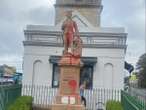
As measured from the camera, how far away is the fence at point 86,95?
26784 mm

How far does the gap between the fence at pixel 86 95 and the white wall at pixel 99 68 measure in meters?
0.90

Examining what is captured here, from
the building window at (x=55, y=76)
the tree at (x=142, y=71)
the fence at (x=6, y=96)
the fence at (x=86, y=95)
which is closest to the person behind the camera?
the fence at (x=6, y=96)

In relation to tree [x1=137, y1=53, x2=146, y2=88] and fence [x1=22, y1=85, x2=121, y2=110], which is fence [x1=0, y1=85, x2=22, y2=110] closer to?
fence [x1=22, y1=85, x2=121, y2=110]

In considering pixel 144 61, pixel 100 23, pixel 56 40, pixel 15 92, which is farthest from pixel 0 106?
pixel 144 61

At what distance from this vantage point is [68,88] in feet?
60.2

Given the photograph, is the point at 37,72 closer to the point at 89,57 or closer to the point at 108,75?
the point at 89,57

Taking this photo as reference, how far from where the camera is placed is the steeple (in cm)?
3975

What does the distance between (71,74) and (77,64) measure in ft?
1.82

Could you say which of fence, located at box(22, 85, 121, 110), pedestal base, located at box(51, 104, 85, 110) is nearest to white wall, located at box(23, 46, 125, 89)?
fence, located at box(22, 85, 121, 110)

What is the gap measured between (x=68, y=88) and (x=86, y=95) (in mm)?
8998

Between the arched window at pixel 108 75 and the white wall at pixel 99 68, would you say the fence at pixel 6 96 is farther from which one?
the arched window at pixel 108 75

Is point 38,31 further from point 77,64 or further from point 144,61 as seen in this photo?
point 144,61

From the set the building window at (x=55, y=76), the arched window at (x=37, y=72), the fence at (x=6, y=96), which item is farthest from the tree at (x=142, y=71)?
the fence at (x=6, y=96)

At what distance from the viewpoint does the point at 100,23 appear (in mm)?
41719
